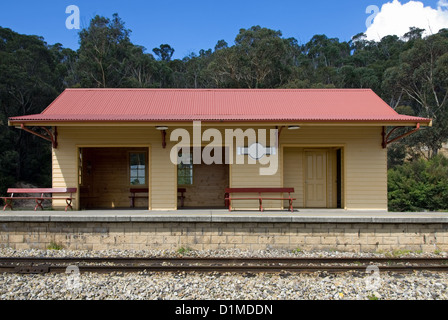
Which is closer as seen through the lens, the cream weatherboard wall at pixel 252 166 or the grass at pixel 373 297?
the grass at pixel 373 297

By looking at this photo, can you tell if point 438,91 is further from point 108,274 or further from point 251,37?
point 108,274

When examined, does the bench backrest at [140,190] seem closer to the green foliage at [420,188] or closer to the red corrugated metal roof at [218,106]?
the red corrugated metal roof at [218,106]

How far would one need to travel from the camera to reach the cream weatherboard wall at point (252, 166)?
11.5 metres

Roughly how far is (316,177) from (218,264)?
629 centimetres

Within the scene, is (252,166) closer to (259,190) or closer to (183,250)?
(259,190)

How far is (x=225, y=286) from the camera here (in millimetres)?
6262

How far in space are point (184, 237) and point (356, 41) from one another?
75513mm

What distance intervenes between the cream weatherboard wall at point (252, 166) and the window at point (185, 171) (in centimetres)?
223

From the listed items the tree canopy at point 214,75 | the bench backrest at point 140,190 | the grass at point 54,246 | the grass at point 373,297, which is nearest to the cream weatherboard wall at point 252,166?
the bench backrest at point 140,190

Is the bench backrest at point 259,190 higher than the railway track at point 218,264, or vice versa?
the bench backrest at point 259,190

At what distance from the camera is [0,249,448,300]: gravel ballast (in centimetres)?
589

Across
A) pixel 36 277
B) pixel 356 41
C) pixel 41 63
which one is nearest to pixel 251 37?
pixel 41 63

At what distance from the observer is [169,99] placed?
44.3 ft

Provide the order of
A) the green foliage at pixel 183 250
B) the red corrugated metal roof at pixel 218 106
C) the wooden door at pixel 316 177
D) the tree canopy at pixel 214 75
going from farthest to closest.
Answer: the tree canopy at pixel 214 75 < the wooden door at pixel 316 177 < the red corrugated metal roof at pixel 218 106 < the green foliage at pixel 183 250
